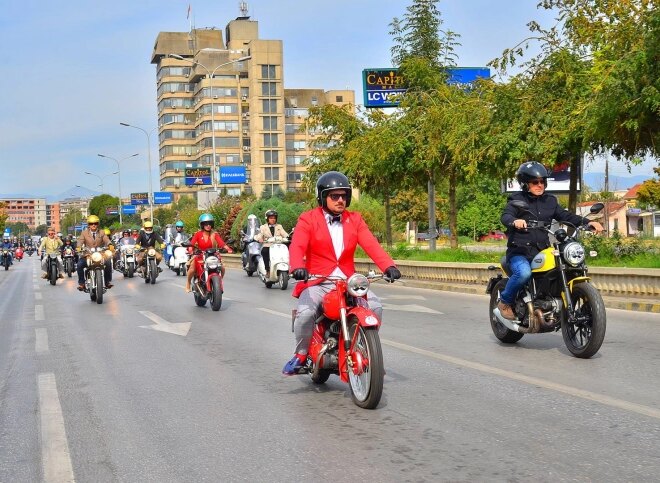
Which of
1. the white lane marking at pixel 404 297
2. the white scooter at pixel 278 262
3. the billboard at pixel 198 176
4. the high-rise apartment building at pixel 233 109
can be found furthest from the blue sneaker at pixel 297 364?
the high-rise apartment building at pixel 233 109

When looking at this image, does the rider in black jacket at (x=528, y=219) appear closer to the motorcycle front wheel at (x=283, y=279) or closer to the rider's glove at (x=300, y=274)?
the rider's glove at (x=300, y=274)

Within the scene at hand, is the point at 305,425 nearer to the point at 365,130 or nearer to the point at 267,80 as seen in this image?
the point at 365,130

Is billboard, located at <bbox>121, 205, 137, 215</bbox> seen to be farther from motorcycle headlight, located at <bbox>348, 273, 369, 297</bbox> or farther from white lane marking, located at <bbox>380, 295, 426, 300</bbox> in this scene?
motorcycle headlight, located at <bbox>348, 273, 369, 297</bbox>

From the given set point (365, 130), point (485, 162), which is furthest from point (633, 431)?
point (365, 130)

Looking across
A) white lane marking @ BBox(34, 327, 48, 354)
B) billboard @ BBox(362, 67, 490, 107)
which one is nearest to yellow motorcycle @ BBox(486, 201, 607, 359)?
white lane marking @ BBox(34, 327, 48, 354)

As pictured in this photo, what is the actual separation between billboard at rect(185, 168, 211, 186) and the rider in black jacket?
93567mm

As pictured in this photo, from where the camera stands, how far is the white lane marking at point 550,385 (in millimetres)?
6281

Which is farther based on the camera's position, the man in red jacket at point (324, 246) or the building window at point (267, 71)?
the building window at point (267, 71)

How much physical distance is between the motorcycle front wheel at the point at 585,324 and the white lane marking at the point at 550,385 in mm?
967

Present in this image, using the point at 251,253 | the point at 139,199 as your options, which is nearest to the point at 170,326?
the point at 251,253

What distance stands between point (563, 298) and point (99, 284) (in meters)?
11.9

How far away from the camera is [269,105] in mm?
132000

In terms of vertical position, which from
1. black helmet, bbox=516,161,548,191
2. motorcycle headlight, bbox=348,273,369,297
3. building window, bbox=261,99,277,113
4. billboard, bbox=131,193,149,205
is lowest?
motorcycle headlight, bbox=348,273,369,297

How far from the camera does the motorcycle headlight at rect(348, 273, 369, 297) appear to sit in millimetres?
6559
